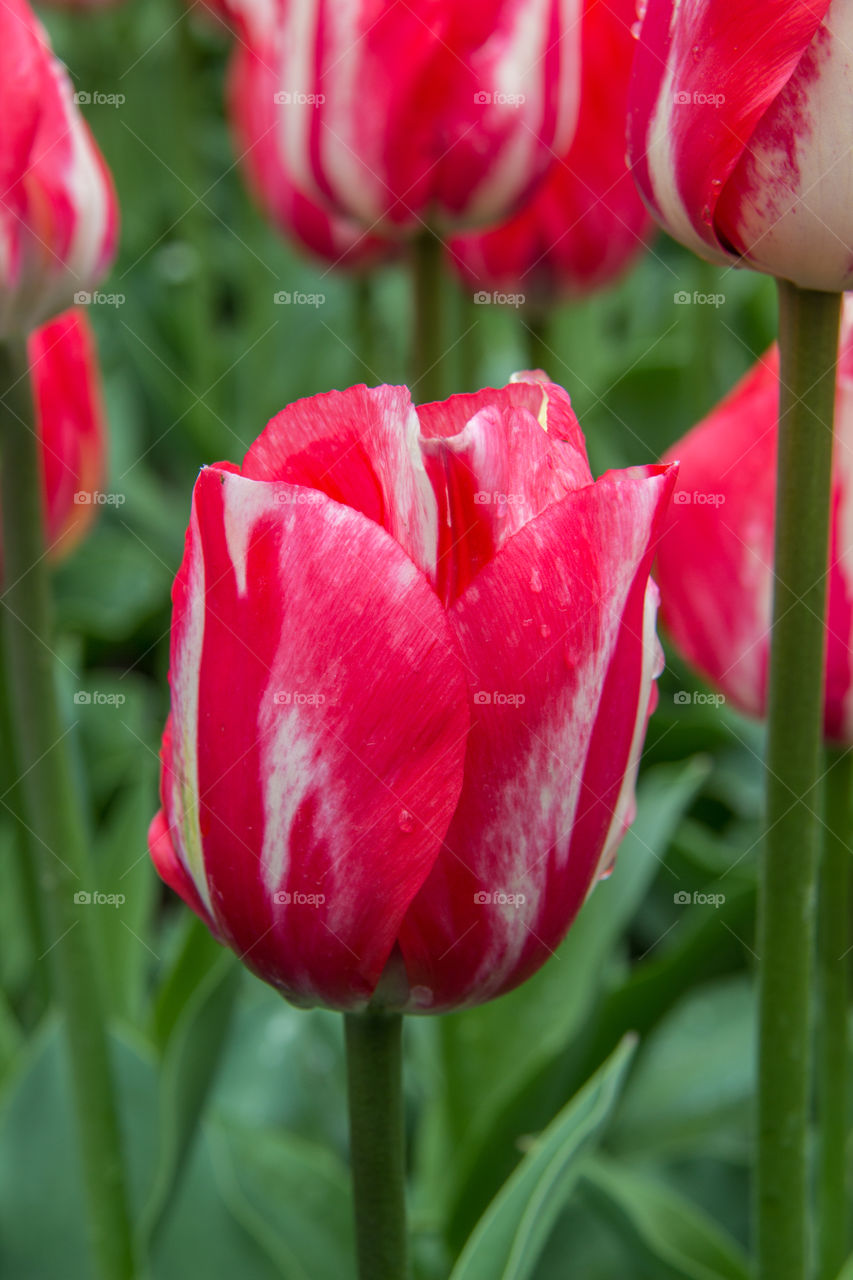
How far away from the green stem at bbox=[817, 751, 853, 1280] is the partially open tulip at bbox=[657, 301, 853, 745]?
0.14 ft

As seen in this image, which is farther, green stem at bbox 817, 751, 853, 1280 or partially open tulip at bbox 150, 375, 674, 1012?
green stem at bbox 817, 751, 853, 1280

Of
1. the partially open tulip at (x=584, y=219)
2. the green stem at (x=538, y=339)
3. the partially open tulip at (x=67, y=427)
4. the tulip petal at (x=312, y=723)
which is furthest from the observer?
the green stem at (x=538, y=339)

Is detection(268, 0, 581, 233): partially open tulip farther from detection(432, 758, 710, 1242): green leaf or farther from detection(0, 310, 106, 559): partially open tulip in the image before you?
detection(432, 758, 710, 1242): green leaf

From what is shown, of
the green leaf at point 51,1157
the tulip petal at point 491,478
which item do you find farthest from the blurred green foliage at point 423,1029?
the tulip petal at point 491,478

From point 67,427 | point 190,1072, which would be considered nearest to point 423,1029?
point 190,1072

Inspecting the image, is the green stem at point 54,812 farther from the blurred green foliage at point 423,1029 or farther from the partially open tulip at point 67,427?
the partially open tulip at point 67,427

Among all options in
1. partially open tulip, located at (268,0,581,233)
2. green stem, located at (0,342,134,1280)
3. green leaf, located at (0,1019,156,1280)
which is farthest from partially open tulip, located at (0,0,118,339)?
green leaf, located at (0,1019,156,1280)

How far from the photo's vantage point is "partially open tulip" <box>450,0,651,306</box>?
99cm

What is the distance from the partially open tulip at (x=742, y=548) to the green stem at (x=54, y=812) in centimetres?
30

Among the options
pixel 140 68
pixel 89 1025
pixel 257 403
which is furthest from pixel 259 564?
pixel 140 68

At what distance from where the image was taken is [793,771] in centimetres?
53

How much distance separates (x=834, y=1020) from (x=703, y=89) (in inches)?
18.5

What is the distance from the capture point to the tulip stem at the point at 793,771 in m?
0.49

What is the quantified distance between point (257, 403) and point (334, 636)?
1477mm
